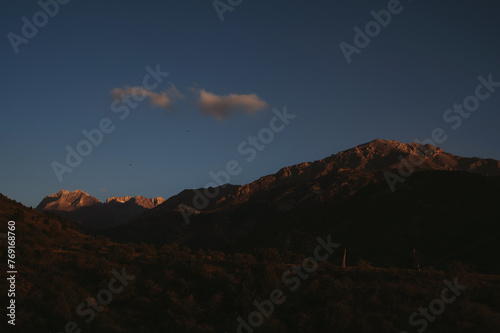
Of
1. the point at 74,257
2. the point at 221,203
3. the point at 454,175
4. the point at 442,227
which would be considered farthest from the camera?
the point at 221,203

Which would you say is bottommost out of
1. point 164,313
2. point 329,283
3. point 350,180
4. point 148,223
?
point 329,283

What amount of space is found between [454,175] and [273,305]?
75.6 metres

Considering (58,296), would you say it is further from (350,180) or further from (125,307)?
(350,180)

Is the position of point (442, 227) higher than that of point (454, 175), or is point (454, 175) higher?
point (454, 175)

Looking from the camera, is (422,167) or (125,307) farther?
(422,167)

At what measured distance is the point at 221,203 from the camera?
6186 inches

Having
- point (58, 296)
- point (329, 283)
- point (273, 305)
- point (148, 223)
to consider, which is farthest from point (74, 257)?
point (148, 223)

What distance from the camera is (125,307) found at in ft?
75.5

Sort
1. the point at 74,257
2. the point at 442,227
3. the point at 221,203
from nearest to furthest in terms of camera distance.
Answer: the point at 74,257 → the point at 442,227 → the point at 221,203

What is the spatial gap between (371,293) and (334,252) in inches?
1635

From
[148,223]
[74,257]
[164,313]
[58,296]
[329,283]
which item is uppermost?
[148,223]

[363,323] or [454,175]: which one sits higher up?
[454,175]

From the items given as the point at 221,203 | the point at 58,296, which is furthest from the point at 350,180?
the point at 58,296

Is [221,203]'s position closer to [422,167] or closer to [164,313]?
[422,167]
